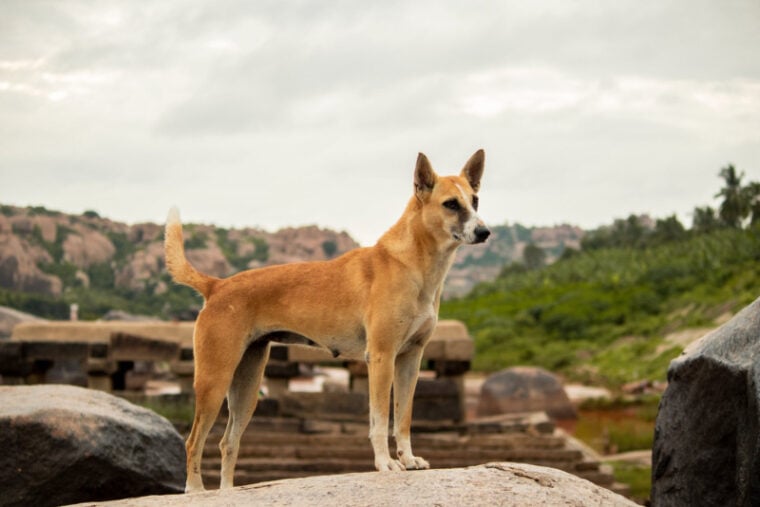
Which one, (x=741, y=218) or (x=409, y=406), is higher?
(x=741, y=218)

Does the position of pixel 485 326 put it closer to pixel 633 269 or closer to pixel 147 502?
pixel 633 269

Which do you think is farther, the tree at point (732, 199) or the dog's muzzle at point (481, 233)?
the tree at point (732, 199)

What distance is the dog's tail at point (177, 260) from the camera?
6.39 metres

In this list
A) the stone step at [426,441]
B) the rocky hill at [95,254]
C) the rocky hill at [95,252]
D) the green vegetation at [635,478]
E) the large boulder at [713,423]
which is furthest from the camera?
the rocky hill at [95,252]

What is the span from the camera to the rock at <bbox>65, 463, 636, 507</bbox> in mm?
4805

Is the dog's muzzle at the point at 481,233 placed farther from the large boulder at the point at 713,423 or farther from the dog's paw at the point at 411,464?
the large boulder at the point at 713,423

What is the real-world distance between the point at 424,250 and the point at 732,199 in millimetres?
61617

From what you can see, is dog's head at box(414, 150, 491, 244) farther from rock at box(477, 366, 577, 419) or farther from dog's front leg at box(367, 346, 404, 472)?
rock at box(477, 366, 577, 419)

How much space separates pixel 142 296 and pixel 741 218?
4406 centimetres

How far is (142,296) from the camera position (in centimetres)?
6650

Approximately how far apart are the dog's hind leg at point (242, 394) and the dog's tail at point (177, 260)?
611 millimetres

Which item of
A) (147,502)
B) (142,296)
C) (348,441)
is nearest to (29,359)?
(348,441)

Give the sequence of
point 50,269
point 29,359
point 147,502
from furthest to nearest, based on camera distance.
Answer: point 50,269, point 29,359, point 147,502

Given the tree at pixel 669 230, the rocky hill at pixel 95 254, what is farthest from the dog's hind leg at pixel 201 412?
the tree at pixel 669 230
